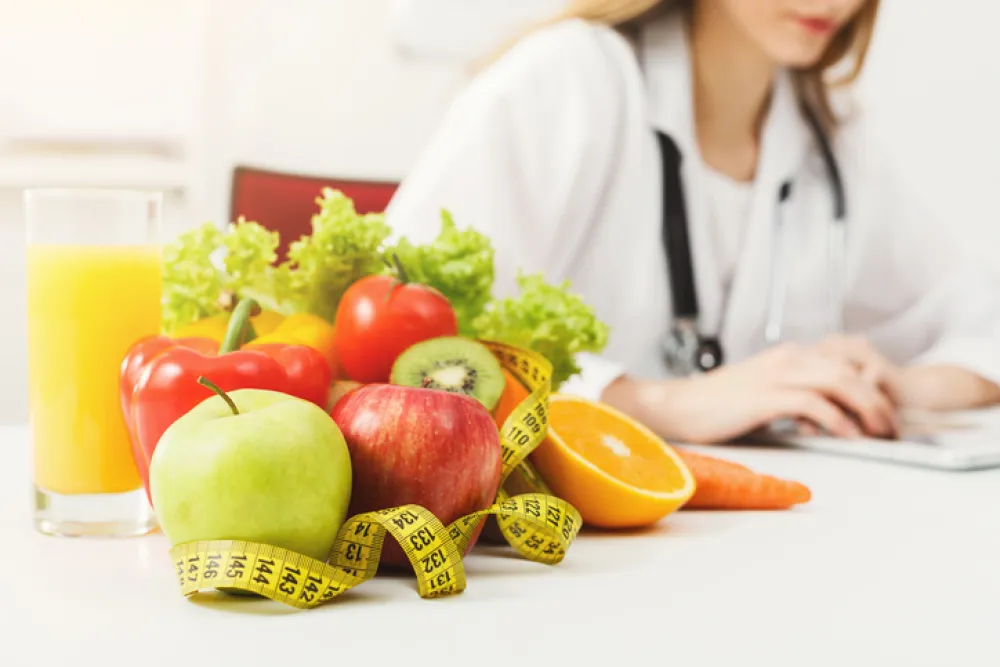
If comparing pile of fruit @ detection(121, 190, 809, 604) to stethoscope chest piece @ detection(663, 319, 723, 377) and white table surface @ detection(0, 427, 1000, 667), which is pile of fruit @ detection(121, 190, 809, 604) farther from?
stethoscope chest piece @ detection(663, 319, 723, 377)

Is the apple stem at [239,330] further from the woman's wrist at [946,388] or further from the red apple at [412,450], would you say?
the woman's wrist at [946,388]

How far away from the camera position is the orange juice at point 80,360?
2.53 ft

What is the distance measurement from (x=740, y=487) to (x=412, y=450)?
0.37m

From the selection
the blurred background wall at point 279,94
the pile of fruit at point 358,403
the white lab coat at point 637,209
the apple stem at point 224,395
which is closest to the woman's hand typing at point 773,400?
the white lab coat at point 637,209

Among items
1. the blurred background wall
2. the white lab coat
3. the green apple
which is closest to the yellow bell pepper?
the green apple

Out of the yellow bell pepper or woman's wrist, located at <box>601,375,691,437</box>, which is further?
woman's wrist, located at <box>601,375,691,437</box>

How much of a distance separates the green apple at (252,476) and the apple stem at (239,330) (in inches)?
4.8

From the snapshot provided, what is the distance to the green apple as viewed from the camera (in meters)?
0.60

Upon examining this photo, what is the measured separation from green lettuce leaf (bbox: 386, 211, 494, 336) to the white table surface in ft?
0.87

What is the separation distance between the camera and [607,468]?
2.66ft

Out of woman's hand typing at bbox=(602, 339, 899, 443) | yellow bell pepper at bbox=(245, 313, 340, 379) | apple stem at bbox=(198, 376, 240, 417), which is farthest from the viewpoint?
woman's hand typing at bbox=(602, 339, 899, 443)

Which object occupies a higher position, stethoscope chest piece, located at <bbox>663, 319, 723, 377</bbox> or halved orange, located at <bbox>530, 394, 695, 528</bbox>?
halved orange, located at <bbox>530, 394, 695, 528</bbox>

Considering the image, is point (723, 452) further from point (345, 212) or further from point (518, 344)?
point (345, 212)

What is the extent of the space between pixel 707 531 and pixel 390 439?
301mm
